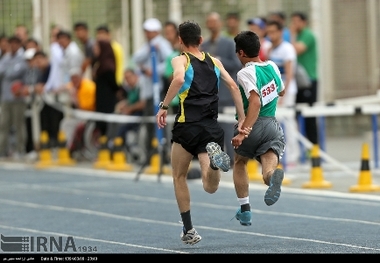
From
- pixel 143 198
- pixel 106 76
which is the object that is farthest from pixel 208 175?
pixel 106 76

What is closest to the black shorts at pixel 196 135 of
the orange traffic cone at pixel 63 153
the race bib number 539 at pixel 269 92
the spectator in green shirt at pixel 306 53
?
the race bib number 539 at pixel 269 92

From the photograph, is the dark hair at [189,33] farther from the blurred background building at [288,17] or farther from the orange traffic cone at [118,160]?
the blurred background building at [288,17]

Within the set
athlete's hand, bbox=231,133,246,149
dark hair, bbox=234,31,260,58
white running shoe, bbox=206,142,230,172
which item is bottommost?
white running shoe, bbox=206,142,230,172

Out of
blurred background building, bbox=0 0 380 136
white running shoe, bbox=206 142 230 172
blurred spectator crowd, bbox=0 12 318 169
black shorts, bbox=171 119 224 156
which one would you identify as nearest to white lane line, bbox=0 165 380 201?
blurred spectator crowd, bbox=0 12 318 169

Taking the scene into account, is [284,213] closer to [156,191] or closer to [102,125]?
[156,191]

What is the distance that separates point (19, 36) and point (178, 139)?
16178 mm

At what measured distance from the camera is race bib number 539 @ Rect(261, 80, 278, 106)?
1147 centimetres

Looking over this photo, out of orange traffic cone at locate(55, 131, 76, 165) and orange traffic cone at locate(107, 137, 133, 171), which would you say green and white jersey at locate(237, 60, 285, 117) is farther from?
orange traffic cone at locate(55, 131, 76, 165)

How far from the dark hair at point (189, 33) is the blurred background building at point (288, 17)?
1610 cm

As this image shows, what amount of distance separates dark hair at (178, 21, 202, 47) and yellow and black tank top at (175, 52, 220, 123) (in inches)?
4.5

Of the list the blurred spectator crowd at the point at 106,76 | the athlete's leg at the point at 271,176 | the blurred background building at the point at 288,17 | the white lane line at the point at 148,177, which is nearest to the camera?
the athlete's leg at the point at 271,176

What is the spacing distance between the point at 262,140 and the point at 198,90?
73 centimetres

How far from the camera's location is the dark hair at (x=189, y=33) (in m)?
11.4
